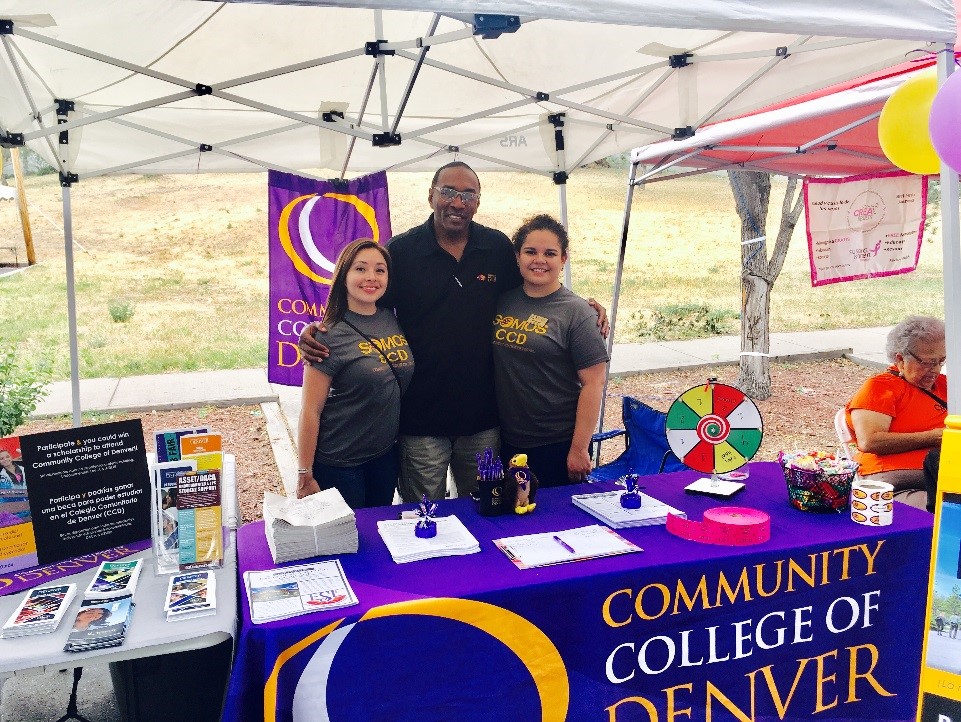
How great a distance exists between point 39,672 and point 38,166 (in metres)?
21.9

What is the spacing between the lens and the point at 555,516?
2.22 meters

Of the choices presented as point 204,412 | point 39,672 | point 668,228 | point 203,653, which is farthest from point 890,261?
point 668,228

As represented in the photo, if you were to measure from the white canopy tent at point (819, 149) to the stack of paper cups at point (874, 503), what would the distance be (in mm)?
279

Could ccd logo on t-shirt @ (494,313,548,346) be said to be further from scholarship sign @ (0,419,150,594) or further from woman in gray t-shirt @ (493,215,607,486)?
scholarship sign @ (0,419,150,594)

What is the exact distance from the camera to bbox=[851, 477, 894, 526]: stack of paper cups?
6.86 ft

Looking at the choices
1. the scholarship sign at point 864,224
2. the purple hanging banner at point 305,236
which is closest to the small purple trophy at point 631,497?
the purple hanging banner at point 305,236

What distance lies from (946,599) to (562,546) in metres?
0.89

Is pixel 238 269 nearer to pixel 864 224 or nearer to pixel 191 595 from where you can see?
pixel 864 224

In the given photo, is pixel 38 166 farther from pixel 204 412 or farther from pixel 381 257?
pixel 381 257

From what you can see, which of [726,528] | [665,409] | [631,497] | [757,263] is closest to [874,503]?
[726,528]

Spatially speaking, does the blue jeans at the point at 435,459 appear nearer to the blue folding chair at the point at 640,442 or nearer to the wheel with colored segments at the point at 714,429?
the wheel with colored segments at the point at 714,429

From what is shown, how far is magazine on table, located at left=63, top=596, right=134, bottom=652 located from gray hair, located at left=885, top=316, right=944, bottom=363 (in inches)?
106

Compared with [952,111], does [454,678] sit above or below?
below

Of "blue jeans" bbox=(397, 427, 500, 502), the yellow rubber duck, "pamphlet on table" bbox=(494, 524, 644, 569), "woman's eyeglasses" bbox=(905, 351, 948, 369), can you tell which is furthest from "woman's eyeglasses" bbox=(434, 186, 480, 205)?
"woman's eyeglasses" bbox=(905, 351, 948, 369)
